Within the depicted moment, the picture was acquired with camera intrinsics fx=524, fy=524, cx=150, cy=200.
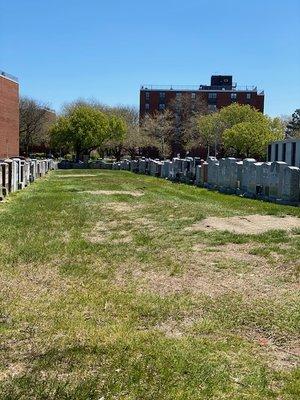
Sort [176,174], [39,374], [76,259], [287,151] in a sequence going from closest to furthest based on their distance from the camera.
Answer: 1. [39,374]
2. [76,259]
3. [176,174]
4. [287,151]

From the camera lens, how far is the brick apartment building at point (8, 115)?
55.1 metres

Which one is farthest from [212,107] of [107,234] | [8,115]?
[107,234]

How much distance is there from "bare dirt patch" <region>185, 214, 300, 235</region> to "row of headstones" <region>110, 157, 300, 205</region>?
162 inches

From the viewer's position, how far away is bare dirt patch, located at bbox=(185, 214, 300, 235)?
1105 cm

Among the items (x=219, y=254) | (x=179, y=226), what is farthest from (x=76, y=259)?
(x=179, y=226)

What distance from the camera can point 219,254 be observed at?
8516 millimetres

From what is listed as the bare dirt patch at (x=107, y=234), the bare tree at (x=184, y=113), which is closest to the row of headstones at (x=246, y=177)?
the bare dirt patch at (x=107, y=234)

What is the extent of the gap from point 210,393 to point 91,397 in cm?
85

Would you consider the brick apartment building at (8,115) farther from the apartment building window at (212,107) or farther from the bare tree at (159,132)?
the apartment building window at (212,107)

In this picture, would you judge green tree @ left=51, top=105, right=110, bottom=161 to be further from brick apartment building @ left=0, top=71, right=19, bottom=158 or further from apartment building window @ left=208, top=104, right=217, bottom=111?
apartment building window @ left=208, top=104, right=217, bottom=111

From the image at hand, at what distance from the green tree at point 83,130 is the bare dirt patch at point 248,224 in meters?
51.3

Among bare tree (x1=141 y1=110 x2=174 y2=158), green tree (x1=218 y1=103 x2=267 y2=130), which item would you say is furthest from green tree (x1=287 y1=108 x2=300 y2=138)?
green tree (x1=218 y1=103 x2=267 y2=130)

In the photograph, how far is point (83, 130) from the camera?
62.8 meters

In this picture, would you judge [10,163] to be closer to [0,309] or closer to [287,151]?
[0,309]
